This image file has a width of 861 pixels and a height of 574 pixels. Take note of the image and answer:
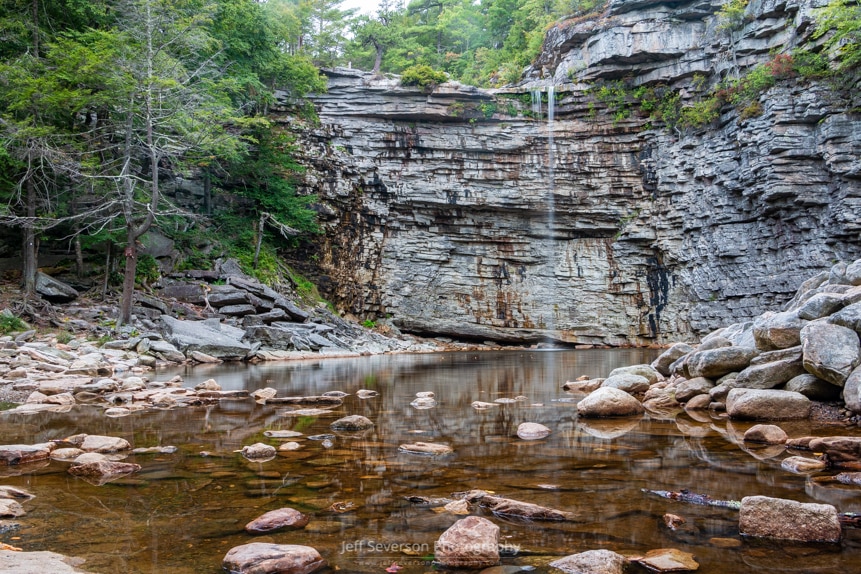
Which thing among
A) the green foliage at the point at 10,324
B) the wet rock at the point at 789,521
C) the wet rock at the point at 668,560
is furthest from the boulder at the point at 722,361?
the green foliage at the point at 10,324

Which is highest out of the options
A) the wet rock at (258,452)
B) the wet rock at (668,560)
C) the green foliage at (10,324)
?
the green foliage at (10,324)

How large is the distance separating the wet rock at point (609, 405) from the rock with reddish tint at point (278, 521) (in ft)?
15.2

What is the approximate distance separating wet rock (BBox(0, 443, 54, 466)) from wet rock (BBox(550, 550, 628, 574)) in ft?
13.8

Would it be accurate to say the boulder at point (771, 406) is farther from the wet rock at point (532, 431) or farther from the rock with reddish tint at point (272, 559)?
the rock with reddish tint at point (272, 559)

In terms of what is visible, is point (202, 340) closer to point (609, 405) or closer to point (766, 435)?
point (609, 405)

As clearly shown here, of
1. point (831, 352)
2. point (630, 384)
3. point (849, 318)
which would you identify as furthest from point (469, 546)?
point (630, 384)

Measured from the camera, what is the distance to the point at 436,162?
99.6 feet

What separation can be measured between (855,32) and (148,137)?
2645 centimetres

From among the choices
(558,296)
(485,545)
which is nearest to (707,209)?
(558,296)

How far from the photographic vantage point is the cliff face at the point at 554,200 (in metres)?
28.0

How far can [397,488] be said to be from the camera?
378cm

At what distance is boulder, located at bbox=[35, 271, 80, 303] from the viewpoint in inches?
654

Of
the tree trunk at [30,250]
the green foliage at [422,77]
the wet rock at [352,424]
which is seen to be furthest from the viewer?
the green foliage at [422,77]

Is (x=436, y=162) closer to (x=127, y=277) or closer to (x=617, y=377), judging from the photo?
(x=127, y=277)
